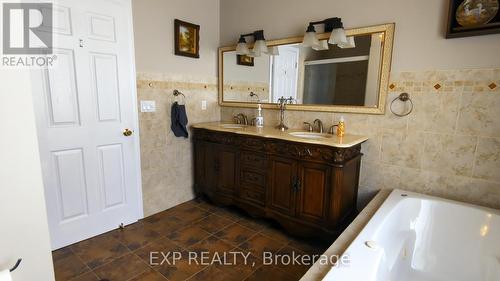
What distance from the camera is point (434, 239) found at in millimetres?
1884

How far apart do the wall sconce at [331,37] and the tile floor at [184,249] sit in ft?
5.97

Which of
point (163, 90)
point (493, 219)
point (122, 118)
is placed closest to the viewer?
point (493, 219)

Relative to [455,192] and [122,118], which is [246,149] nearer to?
[122,118]

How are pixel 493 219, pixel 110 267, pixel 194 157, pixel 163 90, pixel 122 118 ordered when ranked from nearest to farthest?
1. pixel 493 219
2. pixel 110 267
3. pixel 122 118
4. pixel 163 90
5. pixel 194 157

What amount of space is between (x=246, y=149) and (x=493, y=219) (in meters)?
1.93

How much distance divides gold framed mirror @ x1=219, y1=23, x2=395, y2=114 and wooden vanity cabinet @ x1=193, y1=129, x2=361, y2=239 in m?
0.52

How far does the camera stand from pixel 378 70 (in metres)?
2.29

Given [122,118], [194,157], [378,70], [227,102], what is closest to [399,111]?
[378,70]

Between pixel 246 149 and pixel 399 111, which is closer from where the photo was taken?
pixel 399 111

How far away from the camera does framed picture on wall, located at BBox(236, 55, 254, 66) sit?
10.4 feet

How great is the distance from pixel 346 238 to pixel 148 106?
2.20m

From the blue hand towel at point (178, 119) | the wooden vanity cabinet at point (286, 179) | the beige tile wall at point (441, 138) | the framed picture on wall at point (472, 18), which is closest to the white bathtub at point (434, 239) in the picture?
the beige tile wall at point (441, 138)

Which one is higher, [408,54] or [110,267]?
[408,54]

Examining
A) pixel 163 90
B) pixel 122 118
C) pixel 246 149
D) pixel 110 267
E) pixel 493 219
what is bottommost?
pixel 110 267
